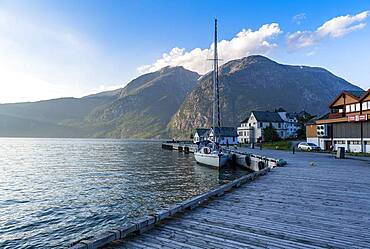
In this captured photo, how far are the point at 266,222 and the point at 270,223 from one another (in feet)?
0.43

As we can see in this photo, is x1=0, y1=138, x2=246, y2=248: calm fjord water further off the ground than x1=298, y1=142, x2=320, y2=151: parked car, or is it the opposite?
A: x1=298, y1=142, x2=320, y2=151: parked car

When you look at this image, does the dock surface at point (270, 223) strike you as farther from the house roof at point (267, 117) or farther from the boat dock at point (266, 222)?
the house roof at point (267, 117)

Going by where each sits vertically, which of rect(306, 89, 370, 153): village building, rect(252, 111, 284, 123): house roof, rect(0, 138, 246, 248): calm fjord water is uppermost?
rect(252, 111, 284, 123): house roof

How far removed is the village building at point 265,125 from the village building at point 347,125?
136 feet

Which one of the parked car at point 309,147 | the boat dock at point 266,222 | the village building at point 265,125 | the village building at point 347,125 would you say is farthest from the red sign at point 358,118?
the village building at point 265,125

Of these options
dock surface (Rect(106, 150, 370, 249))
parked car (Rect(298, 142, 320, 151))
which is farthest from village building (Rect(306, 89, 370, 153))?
dock surface (Rect(106, 150, 370, 249))

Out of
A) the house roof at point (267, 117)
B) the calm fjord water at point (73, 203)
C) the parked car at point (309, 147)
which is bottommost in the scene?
the calm fjord water at point (73, 203)

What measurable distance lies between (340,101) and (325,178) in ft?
128

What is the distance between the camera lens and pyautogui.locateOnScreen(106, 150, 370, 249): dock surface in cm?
646

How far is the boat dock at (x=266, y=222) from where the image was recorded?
21.2 feet

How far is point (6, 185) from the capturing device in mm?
26562

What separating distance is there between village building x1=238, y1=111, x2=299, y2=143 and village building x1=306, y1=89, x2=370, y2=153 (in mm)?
41361

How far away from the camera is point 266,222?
8000 millimetres

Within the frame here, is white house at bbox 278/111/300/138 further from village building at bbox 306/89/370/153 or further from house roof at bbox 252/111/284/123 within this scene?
village building at bbox 306/89/370/153
